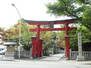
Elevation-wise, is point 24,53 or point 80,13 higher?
point 80,13

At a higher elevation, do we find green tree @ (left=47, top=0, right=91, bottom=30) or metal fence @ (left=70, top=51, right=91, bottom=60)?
green tree @ (left=47, top=0, right=91, bottom=30)

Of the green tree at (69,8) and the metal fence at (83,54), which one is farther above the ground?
the green tree at (69,8)

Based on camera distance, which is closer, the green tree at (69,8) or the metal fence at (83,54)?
the green tree at (69,8)

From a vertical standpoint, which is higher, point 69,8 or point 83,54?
point 69,8

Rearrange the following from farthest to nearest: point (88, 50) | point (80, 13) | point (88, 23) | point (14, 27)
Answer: point (14, 27) → point (88, 50) → point (80, 13) → point (88, 23)

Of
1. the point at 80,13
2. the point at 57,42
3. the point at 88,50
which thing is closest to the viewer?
the point at 80,13

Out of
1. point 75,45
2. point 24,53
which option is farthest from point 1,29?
point 75,45

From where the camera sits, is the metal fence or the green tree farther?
the metal fence

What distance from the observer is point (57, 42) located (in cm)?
6550

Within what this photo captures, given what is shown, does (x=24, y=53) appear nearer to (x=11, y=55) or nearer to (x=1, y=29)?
(x=11, y=55)

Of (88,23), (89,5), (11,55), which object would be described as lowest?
(11,55)

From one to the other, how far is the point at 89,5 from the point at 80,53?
614 cm

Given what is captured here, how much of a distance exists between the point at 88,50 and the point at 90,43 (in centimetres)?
102

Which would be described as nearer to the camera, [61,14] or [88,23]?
[88,23]
